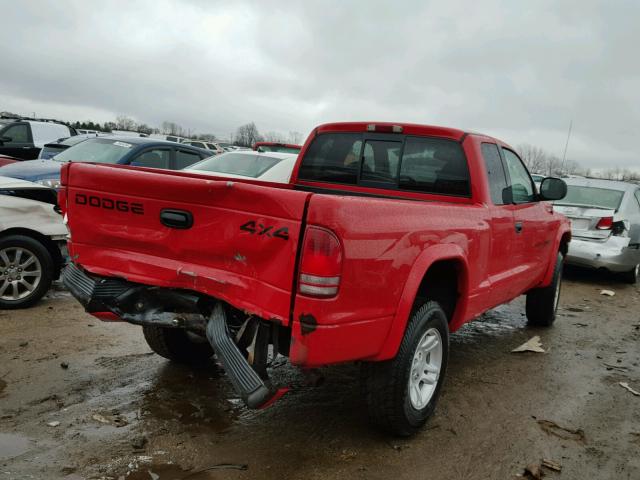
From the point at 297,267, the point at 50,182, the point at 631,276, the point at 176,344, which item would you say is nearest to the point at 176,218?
the point at 297,267

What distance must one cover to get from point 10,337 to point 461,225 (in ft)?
12.7

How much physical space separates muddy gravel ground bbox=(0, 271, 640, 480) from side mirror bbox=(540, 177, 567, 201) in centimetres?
150

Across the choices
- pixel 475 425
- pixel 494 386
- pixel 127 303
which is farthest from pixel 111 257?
pixel 494 386

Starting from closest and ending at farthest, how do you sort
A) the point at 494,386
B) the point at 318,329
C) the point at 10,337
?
the point at 318,329 < the point at 494,386 < the point at 10,337

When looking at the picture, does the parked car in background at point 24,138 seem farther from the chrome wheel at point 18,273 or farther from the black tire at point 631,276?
the black tire at point 631,276

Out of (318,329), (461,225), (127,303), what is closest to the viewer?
(318,329)

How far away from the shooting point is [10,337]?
4785 millimetres

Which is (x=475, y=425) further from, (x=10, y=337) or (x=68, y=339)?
(x=10, y=337)

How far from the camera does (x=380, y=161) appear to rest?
4.55 metres

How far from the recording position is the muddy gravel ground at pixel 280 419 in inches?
120

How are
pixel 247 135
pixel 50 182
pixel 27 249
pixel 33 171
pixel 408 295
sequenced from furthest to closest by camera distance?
pixel 247 135 < pixel 33 171 < pixel 50 182 < pixel 27 249 < pixel 408 295

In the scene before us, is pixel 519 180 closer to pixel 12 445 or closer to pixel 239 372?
pixel 239 372

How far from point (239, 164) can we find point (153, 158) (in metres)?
1.38

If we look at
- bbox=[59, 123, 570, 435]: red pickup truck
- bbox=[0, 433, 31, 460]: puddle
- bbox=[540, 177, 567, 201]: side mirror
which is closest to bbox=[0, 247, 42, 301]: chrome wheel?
bbox=[59, 123, 570, 435]: red pickup truck
